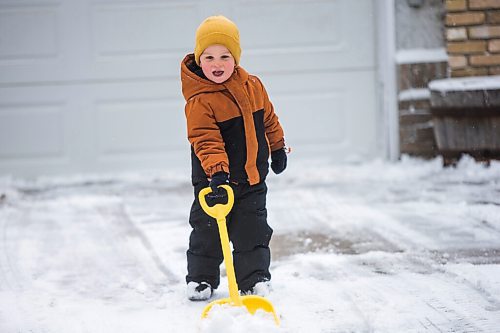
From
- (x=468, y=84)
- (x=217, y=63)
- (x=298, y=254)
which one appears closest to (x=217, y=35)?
(x=217, y=63)

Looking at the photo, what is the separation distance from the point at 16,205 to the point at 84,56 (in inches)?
57.2

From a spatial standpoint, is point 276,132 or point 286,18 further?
point 286,18

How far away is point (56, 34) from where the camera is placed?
5.68 metres

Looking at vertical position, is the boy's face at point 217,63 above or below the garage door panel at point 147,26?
below

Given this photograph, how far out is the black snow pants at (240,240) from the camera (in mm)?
2537

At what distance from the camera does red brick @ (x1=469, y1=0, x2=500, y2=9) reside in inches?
202

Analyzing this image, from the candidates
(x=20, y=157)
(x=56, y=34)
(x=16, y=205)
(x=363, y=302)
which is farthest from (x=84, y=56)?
(x=363, y=302)

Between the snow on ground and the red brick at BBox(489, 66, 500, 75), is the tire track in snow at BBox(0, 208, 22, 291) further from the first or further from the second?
the red brick at BBox(489, 66, 500, 75)

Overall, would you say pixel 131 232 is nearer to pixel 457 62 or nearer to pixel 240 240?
pixel 240 240

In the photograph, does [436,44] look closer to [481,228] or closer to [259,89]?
[481,228]

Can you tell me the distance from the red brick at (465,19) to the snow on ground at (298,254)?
961 millimetres

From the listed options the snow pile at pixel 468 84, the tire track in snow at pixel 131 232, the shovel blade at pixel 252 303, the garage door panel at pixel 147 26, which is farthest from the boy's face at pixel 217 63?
the garage door panel at pixel 147 26

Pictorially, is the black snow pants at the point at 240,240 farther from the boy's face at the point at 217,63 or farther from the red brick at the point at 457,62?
the red brick at the point at 457,62

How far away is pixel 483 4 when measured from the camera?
5.16 m
